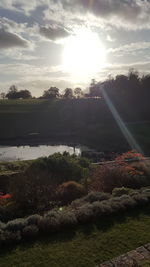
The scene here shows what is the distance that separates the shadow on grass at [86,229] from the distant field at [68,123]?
100 feet

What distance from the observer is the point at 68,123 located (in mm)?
66750

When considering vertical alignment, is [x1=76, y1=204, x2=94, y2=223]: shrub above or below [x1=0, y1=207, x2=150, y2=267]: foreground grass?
above

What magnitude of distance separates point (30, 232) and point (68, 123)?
196 ft

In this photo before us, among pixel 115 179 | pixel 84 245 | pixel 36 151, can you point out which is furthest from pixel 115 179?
pixel 36 151

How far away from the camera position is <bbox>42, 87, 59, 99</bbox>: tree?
120250 millimetres

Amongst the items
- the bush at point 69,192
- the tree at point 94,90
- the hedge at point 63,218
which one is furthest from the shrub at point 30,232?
the tree at point 94,90

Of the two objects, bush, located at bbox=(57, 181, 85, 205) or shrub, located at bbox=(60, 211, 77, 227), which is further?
bush, located at bbox=(57, 181, 85, 205)

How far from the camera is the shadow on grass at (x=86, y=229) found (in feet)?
22.5

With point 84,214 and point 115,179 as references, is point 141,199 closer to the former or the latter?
point 84,214

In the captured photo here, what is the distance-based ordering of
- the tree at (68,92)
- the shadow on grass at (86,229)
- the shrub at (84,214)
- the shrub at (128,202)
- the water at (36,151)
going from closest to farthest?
the shadow on grass at (86,229), the shrub at (84,214), the shrub at (128,202), the water at (36,151), the tree at (68,92)

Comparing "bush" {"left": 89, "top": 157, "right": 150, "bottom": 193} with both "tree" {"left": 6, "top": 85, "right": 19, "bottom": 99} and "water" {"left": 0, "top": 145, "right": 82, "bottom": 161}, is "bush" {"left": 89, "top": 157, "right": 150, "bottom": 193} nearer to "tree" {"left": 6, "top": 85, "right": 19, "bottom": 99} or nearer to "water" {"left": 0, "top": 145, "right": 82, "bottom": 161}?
"water" {"left": 0, "top": 145, "right": 82, "bottom": 161}

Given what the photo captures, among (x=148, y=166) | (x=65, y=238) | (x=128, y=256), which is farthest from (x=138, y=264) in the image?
(x=148, y=166)

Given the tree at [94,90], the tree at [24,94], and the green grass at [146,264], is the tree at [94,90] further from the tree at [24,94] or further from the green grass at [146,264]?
the green grass at [146,264]

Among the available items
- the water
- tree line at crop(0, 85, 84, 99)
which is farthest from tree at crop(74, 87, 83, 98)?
the water
